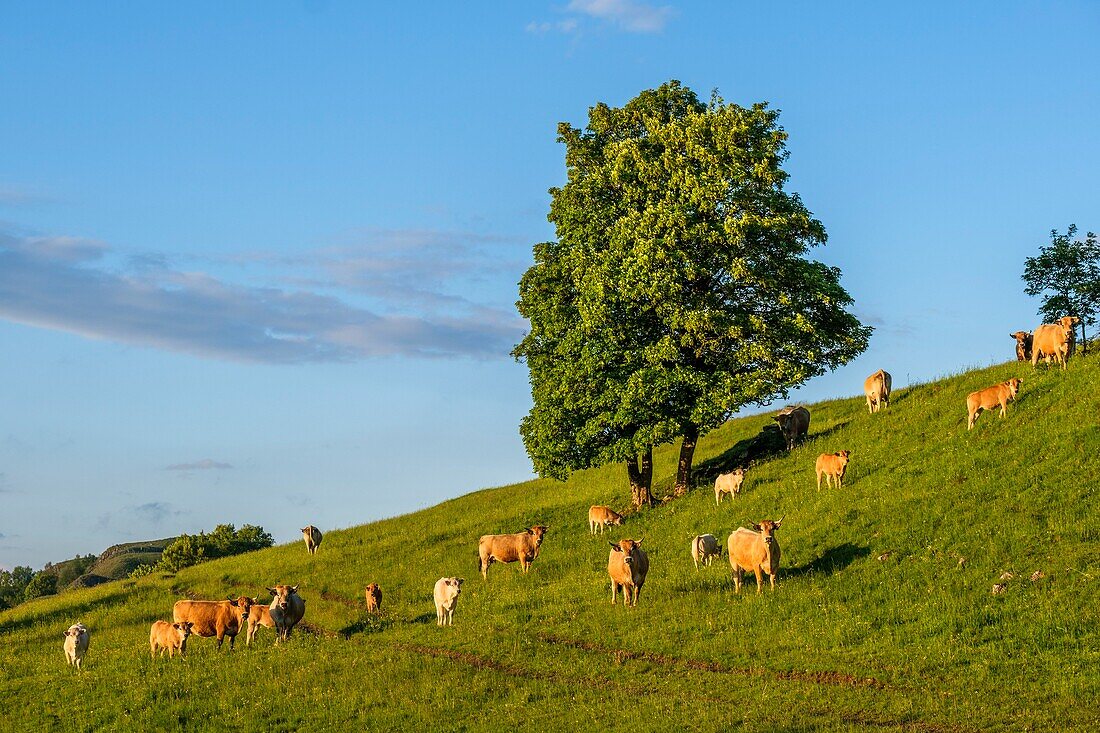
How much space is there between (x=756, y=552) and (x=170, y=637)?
18836 mm

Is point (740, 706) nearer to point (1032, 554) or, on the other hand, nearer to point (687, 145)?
point (1032, 554)

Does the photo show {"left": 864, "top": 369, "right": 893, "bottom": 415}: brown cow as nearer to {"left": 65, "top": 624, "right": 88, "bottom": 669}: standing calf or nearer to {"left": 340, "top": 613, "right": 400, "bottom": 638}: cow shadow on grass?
{"left": 340, "top": 613, "right": 400, "bottom": 638}: cow shadow on grass


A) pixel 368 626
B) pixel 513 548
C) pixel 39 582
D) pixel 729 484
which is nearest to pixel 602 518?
pixel 729 484

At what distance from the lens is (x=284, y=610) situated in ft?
109

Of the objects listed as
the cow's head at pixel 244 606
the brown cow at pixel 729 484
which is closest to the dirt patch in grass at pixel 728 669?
the cow's head at pixel 244 606

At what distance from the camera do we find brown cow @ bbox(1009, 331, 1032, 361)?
48.3m

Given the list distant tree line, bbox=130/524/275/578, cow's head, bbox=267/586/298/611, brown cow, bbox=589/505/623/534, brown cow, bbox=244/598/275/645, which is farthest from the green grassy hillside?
distant tree line, bbox=130/524/275/578

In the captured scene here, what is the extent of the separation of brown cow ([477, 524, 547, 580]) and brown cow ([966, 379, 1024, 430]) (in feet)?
59.0

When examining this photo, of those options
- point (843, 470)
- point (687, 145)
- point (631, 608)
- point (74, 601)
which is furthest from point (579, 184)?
point (74, 601)

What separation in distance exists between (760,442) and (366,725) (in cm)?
3454

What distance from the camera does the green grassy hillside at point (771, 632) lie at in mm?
23094

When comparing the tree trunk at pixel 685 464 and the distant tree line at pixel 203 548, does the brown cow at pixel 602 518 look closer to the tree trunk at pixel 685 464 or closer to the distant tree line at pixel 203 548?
the tree trunk at pixel 685 464

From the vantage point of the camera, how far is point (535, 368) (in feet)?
167

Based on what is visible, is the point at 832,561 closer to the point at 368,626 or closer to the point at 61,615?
the point at 368,626
